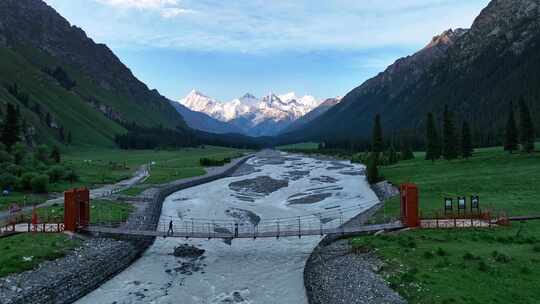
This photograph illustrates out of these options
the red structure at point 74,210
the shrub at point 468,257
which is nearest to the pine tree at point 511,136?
the shrub at point 468,257

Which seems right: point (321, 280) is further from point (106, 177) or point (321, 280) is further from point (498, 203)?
point (106, 177)

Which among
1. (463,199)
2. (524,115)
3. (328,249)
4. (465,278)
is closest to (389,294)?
(465,278)

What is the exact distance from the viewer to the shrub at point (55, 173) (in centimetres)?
8200

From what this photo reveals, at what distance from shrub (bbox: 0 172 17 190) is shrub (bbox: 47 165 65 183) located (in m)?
11.8

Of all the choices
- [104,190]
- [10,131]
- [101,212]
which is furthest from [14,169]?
[101,212]

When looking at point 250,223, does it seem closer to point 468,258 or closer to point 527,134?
point 468,258

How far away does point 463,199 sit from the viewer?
43.3 metres

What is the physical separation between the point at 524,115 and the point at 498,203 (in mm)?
63599

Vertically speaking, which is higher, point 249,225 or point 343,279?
point 343,279

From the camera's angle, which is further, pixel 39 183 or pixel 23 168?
pixel 23 168

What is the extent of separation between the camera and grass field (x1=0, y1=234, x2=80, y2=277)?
31406 millimetres

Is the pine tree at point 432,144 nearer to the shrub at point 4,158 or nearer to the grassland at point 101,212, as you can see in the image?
the grassland at point 101,212

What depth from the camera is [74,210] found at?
4356cm

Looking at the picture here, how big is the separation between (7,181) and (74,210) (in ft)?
111
